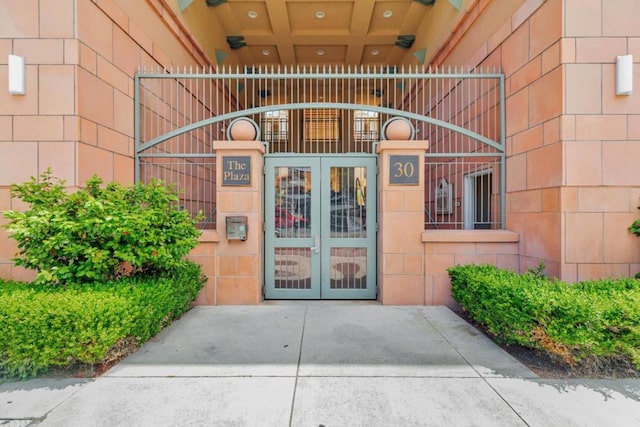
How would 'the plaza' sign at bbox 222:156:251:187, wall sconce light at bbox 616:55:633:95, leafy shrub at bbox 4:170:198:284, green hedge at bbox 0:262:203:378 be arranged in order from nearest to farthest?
green hedge at bbox 0:262:203:378 → leafy shrub at bbox 4:170:198:284 → wall sconce light at bbox 616:55:633:95 → 'the plaza' sign at bbox 222:156:251:187

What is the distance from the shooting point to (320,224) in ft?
19.1

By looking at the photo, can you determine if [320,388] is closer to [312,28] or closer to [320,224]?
[320,224]

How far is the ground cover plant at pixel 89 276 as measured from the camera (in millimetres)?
3168

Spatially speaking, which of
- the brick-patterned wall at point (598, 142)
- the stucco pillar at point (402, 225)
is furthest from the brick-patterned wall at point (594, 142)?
the stucco pillar at point (402, 225)

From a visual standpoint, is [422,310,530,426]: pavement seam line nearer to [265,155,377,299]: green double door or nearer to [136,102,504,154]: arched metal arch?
[265,155,377,299]: green double door

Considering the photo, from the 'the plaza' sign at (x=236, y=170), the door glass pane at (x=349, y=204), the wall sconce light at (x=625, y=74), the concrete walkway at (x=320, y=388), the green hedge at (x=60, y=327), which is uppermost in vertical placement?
the wall sconce light at (x=625, y=74)

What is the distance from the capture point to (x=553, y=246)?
4688mm

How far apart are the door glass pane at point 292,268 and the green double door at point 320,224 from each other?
2cm

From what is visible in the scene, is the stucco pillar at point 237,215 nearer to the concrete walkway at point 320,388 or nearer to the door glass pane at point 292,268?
the door glass pane at point 292,268

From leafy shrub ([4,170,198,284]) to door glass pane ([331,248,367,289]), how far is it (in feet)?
8.67

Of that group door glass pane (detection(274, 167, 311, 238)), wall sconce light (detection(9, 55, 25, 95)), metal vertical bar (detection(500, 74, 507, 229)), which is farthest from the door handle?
wall sconce light (detection(9, 55, 25, 95))

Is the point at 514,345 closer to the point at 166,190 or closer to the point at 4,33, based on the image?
the point at 166,190

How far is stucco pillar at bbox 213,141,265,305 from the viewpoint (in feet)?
18.0

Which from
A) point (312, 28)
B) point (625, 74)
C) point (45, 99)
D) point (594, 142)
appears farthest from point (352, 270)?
point (312, 28)
